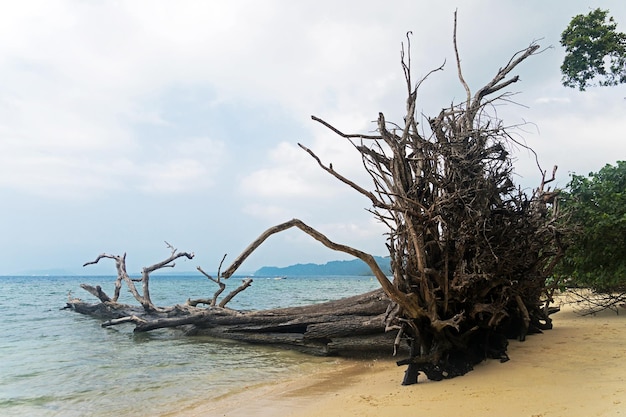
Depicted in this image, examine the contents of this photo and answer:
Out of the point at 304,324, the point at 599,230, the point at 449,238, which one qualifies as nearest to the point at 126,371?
the point at 304,324

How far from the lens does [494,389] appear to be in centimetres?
468

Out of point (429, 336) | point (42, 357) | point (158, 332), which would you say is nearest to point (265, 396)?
point (429, 336)

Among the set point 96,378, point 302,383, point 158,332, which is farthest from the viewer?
point 158,332

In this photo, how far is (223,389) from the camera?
279 inches

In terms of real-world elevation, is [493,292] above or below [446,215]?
below

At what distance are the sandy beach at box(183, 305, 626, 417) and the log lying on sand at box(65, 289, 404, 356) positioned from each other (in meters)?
1.08

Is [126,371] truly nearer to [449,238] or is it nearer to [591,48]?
[449,238]

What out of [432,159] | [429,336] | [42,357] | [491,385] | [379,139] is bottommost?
[42,357]

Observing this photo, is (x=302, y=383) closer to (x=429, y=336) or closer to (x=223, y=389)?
(x=223, y=389)

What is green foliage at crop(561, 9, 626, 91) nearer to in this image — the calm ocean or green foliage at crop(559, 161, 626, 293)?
green foliage at crop(559, 161, 626, 293)

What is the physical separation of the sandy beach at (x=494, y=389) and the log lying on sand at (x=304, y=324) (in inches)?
42.7

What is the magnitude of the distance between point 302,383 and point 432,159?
14.0 ft

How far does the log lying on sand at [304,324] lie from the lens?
347 inches

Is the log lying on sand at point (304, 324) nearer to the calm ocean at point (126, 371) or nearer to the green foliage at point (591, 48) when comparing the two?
the calm ocean at point (126, 371)
